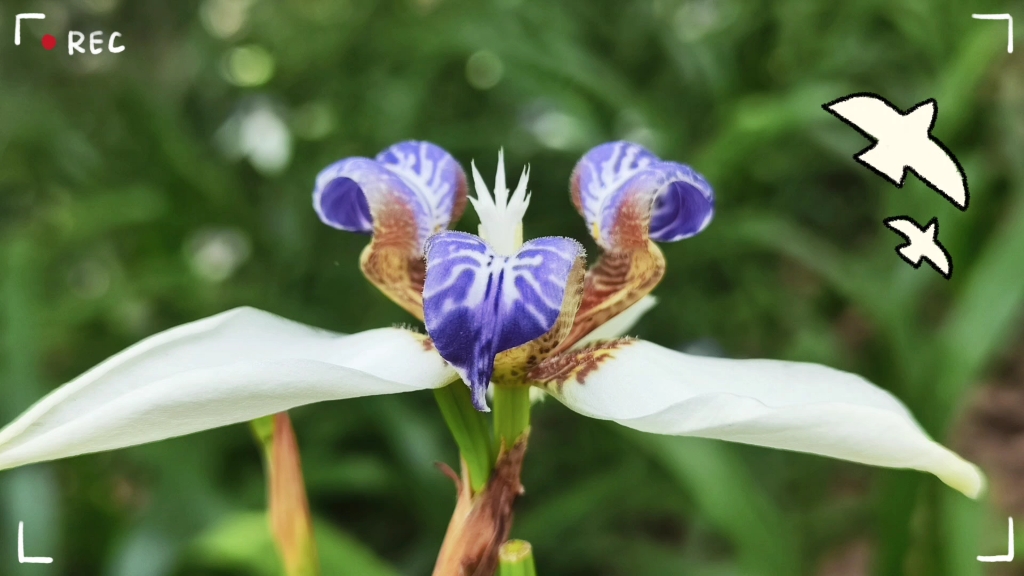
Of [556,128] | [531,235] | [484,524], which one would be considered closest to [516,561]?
[484,524]

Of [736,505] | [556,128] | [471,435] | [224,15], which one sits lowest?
[736,505]

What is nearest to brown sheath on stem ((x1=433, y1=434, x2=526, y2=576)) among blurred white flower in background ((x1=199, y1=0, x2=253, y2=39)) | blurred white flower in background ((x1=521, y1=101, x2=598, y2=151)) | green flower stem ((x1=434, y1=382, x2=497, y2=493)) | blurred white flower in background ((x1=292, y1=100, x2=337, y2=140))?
green flower stem ((x1=434, y1=382, x2=497, y2=493))

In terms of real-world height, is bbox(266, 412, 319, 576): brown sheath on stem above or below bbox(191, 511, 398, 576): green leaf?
above

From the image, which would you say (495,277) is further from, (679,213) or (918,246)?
(918,246)

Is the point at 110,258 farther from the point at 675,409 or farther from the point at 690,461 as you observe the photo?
the point at 675,409

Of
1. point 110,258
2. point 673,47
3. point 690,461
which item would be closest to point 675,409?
point 690,461

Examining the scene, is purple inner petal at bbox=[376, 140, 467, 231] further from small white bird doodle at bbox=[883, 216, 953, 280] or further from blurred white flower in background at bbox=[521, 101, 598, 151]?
blurred white flower in background at bbox=[521, 101, 598, 151]
